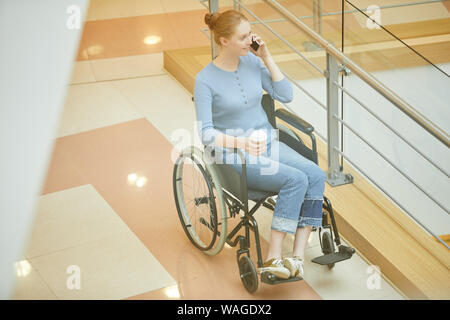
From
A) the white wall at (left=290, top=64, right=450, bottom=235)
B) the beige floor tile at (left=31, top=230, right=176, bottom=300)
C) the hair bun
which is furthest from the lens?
the white wall at (left=290, top=64, right=450, bottom=235)

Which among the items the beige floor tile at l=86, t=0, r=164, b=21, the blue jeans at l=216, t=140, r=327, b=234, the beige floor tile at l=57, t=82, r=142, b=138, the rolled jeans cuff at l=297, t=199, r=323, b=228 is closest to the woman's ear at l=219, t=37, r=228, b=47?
the blue jeans at l=216, t=140, r=327, b=234

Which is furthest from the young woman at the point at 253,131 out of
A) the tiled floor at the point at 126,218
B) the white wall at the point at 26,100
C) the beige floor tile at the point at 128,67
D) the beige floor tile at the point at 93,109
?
the beige floor tile at the point at 128,67

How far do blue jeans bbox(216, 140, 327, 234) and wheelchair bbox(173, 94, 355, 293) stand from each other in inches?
1.9

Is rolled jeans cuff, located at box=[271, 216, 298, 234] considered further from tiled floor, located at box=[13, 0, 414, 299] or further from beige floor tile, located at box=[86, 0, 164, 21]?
beige floor tile, located at box=[86, 0, 164, 21]

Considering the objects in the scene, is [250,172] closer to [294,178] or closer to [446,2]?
[294,178]

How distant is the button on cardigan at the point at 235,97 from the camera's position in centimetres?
258

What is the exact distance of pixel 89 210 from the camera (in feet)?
10.6

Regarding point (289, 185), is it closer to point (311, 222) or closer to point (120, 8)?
point (311, 222)

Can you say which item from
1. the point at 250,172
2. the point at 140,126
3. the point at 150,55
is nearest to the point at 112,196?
the point at 140,126

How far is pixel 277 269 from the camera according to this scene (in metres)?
2.49

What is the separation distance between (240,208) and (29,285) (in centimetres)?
97

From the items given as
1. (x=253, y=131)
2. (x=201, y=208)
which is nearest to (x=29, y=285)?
(x=201, y=208)

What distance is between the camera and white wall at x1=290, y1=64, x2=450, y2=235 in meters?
3.11

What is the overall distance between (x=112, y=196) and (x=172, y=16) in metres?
2.98
